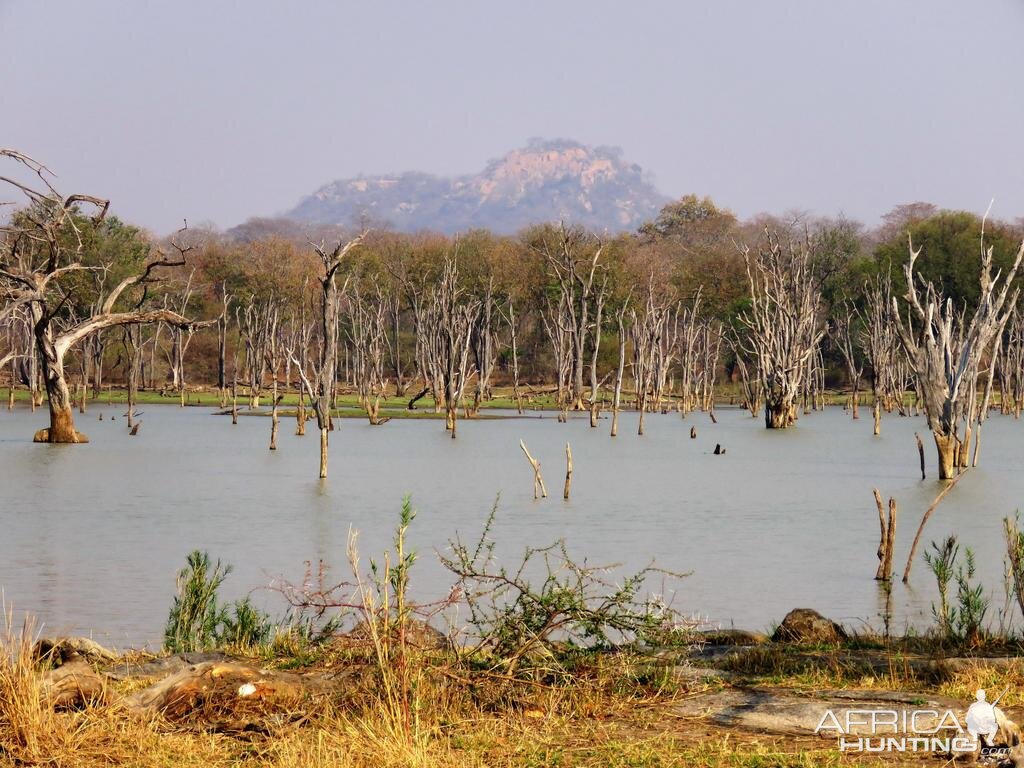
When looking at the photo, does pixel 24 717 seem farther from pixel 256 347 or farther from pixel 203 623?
pixel 256 347

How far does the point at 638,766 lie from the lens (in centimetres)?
632

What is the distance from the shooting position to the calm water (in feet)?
54.8

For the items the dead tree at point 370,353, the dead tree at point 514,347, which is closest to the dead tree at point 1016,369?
the dead tree at point 514,347

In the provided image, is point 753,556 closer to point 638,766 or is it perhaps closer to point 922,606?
point 922,606

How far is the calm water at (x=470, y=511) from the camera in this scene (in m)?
16.7

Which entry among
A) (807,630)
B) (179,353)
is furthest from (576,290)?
(807,630)

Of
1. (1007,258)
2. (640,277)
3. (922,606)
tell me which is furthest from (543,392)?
(922,606)

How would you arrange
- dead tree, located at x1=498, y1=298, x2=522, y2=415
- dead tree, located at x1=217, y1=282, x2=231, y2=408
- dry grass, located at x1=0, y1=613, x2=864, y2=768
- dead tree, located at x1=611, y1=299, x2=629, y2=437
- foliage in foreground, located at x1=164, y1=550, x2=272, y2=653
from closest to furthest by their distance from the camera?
dry grass, located at x1=0, y1=613, x2=864, y2=768 → foliage in foreground, located at x1=164, y1=550, x2=272, y2=653 → dead tree, located at x1=611, y1=299, x2=629, y2=437 → dead tree, located at x1=498, y1=298, x2=522, y2=415 → dead tree, located at x1=217, y1=282, x2=231, y2=408

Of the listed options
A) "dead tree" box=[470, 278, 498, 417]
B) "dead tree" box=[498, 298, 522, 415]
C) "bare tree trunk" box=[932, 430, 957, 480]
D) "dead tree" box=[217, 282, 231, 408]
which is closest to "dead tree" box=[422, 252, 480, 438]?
"dead tree" box=[470, 278, 498, 417]

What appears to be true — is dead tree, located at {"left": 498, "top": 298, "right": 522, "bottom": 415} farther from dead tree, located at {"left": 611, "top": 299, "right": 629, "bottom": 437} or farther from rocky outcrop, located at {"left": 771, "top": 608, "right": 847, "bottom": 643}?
rocky outcrop, located at {"left": 771, "top": 608, "right": 847, "bottom": 643}

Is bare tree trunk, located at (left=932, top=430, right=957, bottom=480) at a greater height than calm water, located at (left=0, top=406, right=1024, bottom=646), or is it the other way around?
bare tree trunk, located at (left=932, top=430, right=957, bottom=480)

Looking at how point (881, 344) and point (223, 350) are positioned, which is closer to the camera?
point (881, 344)

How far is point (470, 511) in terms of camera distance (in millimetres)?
26625

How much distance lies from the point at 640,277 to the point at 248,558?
68273 millimetres
